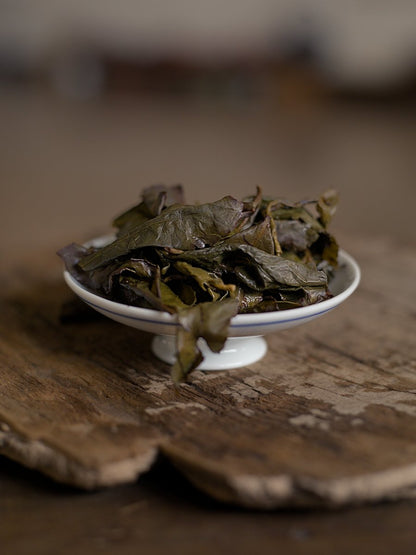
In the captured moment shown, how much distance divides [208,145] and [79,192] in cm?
180

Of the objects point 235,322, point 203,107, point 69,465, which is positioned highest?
point 203,107

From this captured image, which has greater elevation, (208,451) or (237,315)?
(237,315)

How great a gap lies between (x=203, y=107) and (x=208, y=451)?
7.21 meters

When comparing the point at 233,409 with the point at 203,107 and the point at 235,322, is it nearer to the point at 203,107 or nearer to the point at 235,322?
the point at 235,322

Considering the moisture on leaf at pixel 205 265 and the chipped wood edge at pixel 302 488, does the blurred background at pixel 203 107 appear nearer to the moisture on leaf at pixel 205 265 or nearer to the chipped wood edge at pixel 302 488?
the moisture on leaf at pixel 205 265

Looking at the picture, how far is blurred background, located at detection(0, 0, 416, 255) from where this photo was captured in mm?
3906

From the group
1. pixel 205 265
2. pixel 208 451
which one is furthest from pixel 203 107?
pixel 208 451

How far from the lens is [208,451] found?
1.01 metres

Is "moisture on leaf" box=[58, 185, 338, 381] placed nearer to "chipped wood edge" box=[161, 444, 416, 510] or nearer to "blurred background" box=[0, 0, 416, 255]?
"chipped wood edge" box=[161, 444, 416, 510]

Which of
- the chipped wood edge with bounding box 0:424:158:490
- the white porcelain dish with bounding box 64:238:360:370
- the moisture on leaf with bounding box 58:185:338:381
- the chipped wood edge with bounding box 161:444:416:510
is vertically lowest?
the chipped wood edge with bounding box 0:424:158:490

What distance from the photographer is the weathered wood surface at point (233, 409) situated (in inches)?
37.7

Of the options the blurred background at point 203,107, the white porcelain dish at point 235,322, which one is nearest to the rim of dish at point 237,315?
the white porcelain dish at point 235,322

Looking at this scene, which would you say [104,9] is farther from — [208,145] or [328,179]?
[328,179]

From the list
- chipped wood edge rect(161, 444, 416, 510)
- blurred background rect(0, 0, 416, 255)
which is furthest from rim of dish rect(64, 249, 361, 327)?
blurred background rect(0, 0, 416, 255)
